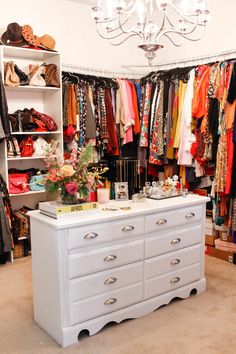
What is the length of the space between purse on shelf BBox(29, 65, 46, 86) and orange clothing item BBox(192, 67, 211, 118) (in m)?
1.69

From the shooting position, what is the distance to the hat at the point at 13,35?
3.95 metres

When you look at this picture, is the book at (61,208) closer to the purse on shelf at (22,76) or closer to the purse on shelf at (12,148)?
the purse on shelf at (12,148)

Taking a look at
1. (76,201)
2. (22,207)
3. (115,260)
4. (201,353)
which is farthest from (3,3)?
(201,353)

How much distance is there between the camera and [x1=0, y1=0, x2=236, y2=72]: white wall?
4230 millimetres

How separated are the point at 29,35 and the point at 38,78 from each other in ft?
1.49

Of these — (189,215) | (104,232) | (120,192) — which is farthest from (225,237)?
(104,232)

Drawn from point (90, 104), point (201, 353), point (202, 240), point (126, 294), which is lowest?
point (201, 353)

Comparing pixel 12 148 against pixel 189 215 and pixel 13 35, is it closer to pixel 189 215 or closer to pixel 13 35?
pixel 13 35

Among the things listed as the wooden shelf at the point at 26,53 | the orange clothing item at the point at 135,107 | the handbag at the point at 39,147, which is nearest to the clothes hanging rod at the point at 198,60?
the orange clothing item at the point at 135,107

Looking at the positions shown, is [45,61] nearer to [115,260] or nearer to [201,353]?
[115,260]

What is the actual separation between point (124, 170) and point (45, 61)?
1.67 metres

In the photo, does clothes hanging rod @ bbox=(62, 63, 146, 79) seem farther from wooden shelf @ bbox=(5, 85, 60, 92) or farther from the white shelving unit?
Result: wooden shelf @ bbox=(5, 85, 60, 92)

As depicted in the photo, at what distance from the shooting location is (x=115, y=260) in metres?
2.67

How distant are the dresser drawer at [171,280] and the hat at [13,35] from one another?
282 centimetres
